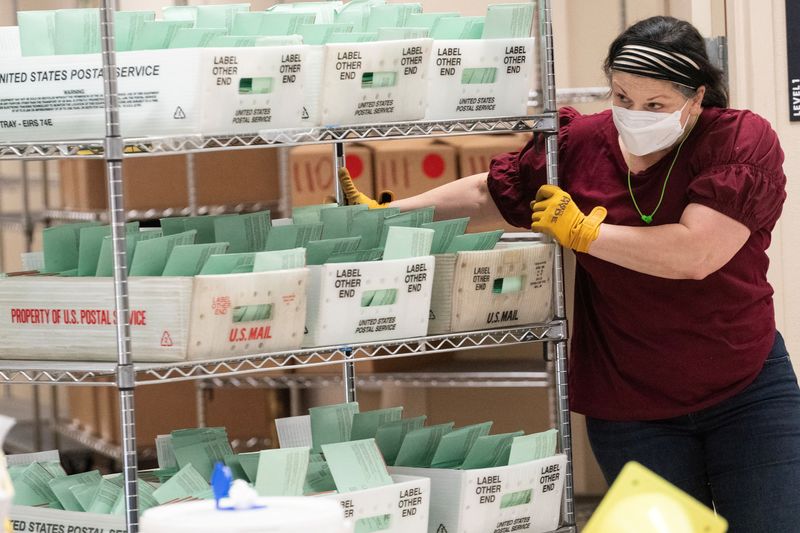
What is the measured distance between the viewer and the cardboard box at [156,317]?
225 centimetres

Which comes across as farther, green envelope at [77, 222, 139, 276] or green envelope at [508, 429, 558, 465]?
green envelope at [508, 429, 558, 465]

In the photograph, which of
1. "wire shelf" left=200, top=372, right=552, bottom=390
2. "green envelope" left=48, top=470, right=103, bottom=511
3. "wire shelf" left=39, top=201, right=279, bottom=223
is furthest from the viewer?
"wire shelf" left=39, top=201, right=279, bottom=223

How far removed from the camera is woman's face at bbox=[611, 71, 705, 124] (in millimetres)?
2596

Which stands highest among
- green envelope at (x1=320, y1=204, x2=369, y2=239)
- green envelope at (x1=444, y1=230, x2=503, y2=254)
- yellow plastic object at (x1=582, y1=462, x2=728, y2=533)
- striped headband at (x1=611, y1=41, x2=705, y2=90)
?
striped headband at (x1=611, y1=41, x2=705, y2=90)

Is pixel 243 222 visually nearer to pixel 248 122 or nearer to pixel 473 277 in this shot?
pixel 248 122

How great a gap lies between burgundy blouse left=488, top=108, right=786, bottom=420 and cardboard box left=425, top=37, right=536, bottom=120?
174 mm

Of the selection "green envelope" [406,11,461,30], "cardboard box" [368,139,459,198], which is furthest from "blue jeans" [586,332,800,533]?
"cardboard box" [368,139,459,198]

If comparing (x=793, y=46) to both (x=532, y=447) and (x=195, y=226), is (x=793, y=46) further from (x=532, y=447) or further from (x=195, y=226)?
(x=195, y=226)

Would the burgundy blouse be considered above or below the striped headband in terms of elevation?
below

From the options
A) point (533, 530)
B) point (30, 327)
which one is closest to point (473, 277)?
point (533, 530)

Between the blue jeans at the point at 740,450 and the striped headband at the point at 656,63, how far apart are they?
68 centimetres

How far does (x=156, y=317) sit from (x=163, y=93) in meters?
0.41

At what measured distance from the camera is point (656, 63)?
2570mm

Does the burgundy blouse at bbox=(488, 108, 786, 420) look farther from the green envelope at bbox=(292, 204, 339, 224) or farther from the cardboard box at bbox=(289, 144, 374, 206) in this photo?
the cardboard box at bbox=(289, 144, 374, 206)
